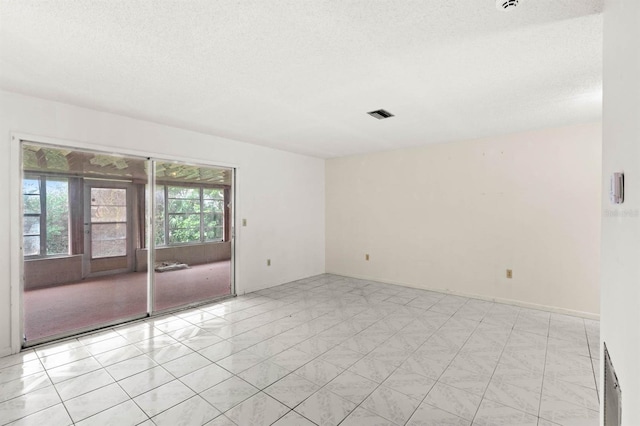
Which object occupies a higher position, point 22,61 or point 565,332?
point 22,61

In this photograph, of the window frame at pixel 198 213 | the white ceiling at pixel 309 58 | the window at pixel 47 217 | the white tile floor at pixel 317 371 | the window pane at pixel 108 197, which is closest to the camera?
the white ceiling at pixel 309 58

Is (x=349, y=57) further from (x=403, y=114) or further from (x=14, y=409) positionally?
(x=14, y=409)

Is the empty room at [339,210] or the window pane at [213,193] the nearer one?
the empty room at [339,210]

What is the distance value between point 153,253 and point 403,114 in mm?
3399

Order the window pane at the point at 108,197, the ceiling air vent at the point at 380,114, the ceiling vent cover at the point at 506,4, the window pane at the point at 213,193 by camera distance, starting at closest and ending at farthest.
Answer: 1. the ceiling vent cover at the point at 506,4
2. the ceiling air vent at the point at 380,114
3. the window pane at the point at 108,197
4. the window pane at the point at 213,193

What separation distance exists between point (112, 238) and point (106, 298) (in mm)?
1793

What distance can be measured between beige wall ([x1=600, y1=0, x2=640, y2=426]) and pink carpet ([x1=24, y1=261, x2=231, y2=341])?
4225 millimetres

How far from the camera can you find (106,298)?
176 inches

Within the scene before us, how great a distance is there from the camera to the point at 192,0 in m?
1.52

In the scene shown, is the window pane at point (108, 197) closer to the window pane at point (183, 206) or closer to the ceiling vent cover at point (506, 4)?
the window pane at point (183, 206)

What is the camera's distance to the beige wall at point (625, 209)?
844 millimetres

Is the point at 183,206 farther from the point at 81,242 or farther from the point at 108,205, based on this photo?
the point at 81,242

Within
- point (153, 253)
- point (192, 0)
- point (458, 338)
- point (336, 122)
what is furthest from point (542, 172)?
point (153, 253)

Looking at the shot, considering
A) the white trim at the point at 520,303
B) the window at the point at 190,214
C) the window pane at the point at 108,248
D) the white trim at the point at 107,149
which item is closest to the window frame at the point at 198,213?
the window at the point at 190,214
